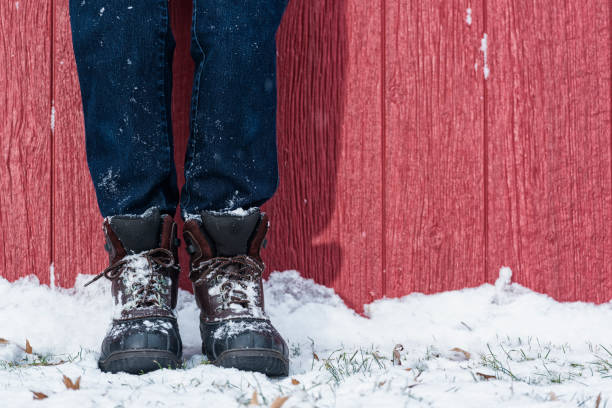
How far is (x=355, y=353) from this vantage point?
1.13 metres

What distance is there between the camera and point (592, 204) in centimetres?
147

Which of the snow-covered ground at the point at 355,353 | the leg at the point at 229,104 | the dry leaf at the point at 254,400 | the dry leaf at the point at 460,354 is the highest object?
the leg at the point at 229,104

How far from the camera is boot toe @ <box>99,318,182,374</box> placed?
0.99 meters

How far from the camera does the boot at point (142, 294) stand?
100 cm

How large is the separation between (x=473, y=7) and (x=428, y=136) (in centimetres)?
38

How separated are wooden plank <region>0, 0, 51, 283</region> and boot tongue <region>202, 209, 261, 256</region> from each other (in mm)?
578

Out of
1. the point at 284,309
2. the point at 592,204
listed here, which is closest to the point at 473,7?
the point at 592,204

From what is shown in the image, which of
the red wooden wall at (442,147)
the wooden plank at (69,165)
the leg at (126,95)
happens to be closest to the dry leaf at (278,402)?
the leg at (126,95)

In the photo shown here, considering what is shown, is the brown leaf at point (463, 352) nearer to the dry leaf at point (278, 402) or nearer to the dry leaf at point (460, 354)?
the dry leaf at point (460, 354)

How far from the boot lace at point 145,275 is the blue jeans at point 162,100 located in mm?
98

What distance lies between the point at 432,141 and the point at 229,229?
659 mm

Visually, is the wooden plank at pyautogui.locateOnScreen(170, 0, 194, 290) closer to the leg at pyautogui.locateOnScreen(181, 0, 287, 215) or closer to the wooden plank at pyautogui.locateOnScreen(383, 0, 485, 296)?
the leg at pyautogui.locateOnScreen(181, 0, 287, 215)

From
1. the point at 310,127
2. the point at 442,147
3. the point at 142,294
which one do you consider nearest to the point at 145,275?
the point at 142,294

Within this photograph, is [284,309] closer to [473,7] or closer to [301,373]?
[301,373]
